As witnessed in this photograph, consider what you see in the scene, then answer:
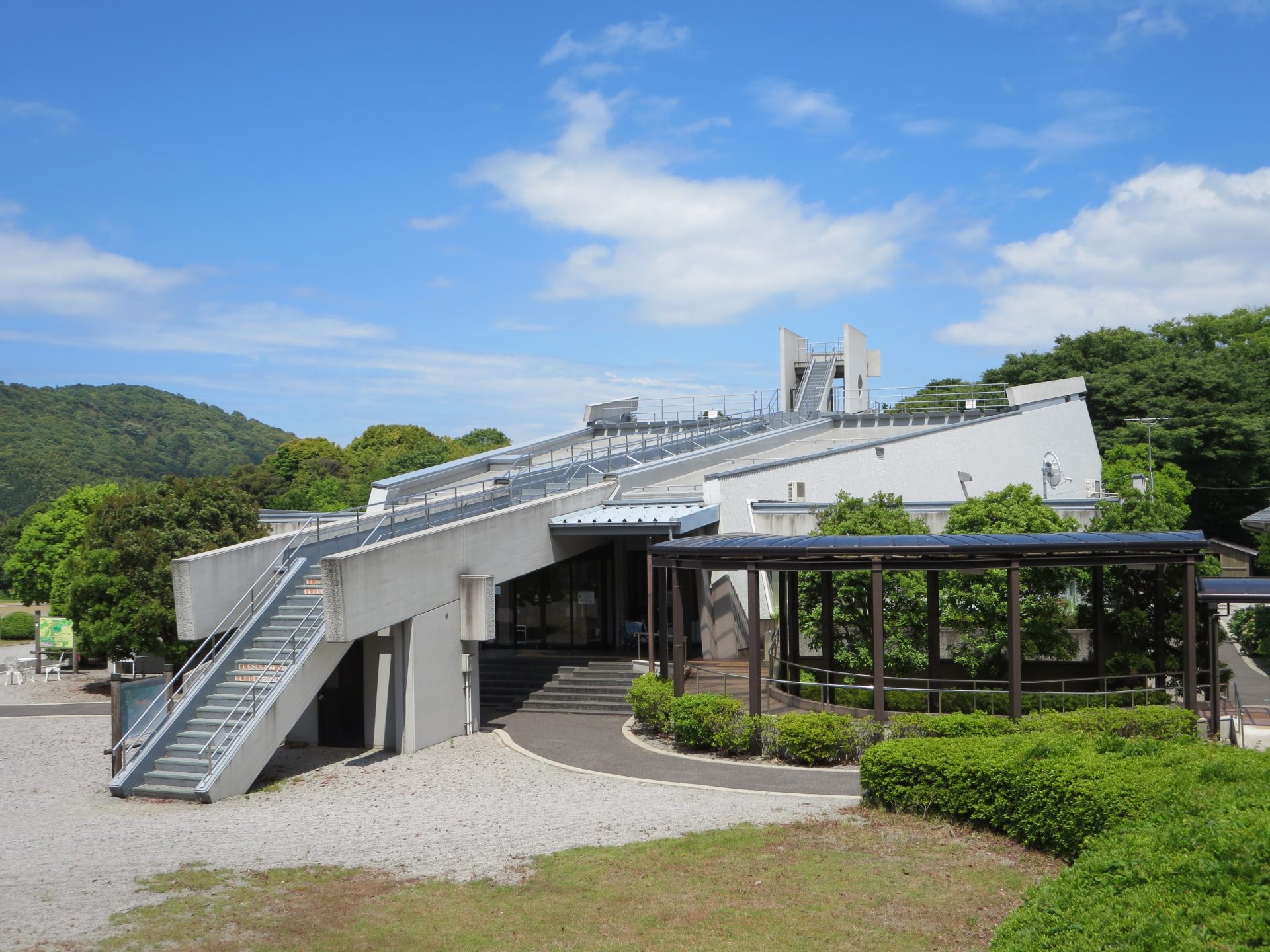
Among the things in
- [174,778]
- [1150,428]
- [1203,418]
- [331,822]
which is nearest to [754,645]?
[331,822]

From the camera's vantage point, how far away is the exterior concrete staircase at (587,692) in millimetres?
22391

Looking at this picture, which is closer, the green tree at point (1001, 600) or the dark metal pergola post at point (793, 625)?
the green tree at point (1001, 600)

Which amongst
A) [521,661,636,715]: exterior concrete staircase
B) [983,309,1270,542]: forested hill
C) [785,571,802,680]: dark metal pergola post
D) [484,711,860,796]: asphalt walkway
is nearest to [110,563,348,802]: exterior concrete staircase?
[484,711,860,796]: asphalt walkway

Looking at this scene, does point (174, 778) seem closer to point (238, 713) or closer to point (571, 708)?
point (238, 713)

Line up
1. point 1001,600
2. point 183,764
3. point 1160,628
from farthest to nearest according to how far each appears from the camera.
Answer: point 1001,600 < point 1160,628 < point 183,764

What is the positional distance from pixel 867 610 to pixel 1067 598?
6.94m

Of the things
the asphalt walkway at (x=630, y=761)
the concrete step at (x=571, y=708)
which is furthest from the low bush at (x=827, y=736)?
the concrete step at (x=571, y=708)

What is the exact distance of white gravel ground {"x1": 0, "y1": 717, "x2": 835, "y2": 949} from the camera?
36.4ft

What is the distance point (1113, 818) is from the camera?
1020cm

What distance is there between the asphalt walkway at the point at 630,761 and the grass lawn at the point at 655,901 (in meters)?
3.19

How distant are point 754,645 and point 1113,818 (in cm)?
695

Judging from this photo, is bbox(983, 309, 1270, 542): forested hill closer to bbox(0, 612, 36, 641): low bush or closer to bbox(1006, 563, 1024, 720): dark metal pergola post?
bbox(1006, 563, 1024, 720): dark metal pergola post

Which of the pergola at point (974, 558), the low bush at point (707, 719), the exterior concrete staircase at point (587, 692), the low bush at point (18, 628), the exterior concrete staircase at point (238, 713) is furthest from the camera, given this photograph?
the low bush at point (18, 628)

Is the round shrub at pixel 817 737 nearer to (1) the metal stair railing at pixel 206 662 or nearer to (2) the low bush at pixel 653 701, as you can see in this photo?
(2) the low bush at pixel 653 701
